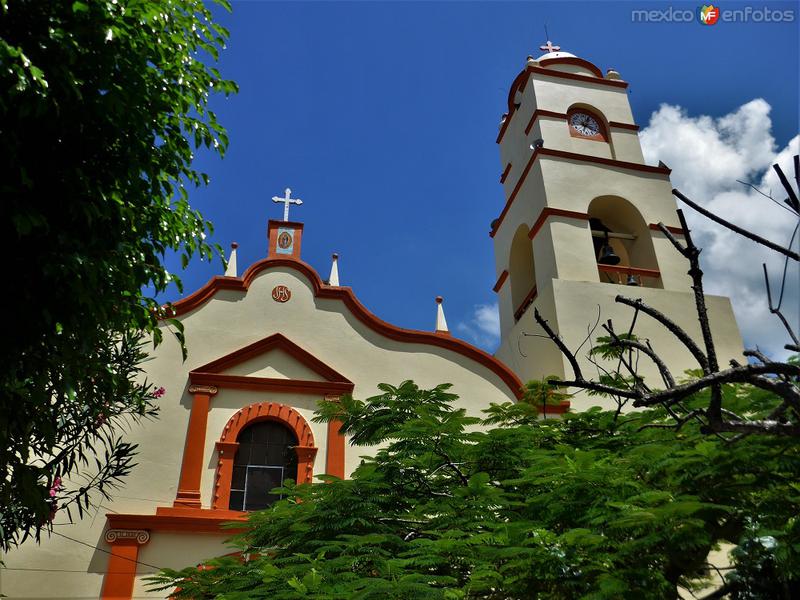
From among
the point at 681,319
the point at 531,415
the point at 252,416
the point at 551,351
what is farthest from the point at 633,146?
the point at 252,416

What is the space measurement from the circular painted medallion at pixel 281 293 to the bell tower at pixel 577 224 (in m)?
4.10

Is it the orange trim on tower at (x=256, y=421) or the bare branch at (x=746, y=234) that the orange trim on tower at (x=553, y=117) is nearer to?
the orange trim on tower at (x=256, y=421)

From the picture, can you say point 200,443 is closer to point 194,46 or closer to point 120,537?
point 120,537

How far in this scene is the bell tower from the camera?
11.8m

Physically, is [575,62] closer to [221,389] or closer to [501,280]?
[501,280]

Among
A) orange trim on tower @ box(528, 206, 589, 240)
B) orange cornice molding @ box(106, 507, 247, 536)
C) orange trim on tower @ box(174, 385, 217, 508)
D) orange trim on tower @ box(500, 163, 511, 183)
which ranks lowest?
orange cornice molding @ box(106, 507, 247, 536)

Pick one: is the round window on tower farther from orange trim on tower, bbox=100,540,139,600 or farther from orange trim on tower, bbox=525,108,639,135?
orange trim on tower, bbox=100,540,139,600

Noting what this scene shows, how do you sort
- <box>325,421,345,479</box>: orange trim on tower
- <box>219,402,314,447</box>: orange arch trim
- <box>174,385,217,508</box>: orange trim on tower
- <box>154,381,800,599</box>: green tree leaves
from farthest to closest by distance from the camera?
<box>219,402,314,447</box>: orange arch trim
<box>325,421,345,479</box>: orange trim on tower
<box>174,385,217,508</box>: orange trim on tower
<box>154,381,800,599</box>: green tree leaves

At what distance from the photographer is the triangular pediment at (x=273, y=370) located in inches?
402

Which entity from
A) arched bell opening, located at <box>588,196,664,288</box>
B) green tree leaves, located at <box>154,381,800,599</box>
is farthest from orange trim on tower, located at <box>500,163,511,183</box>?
green tree leaves, located at <box>154,381,800,599</box>

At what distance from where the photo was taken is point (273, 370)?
10500mm

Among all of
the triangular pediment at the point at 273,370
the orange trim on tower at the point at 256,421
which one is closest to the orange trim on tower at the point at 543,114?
the triangular pediment at the point at 273,370

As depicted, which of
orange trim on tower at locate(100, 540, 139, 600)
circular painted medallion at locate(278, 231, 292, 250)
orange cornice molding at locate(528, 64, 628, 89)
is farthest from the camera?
orange cornice molding at locate(528, 64, 628, 89)

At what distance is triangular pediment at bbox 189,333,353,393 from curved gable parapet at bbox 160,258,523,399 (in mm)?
1173
